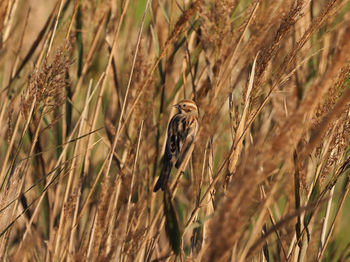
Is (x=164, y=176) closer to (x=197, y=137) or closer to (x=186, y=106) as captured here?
(x=186, y=106)

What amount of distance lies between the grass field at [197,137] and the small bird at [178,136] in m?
0.05

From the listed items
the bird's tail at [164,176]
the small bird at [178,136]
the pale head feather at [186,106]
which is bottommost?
the bird's tail at [164,176]

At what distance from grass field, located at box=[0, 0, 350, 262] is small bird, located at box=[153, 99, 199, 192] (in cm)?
5

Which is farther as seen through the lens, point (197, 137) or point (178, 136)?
point (178, 136)

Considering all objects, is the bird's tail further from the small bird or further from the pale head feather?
the pale head feather

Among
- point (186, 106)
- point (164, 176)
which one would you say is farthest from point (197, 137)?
point (186, 106)

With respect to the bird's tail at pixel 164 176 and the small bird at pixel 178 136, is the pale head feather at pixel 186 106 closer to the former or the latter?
the small bird at pixel 178 136

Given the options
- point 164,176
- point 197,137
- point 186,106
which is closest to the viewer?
point 197,137

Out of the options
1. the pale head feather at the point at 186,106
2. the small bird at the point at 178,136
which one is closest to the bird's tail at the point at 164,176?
the small bird at the point at 178,136

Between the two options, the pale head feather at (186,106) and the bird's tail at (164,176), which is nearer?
the bird's tail at (164,176)

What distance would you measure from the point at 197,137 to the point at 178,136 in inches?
43.1

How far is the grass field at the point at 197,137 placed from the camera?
1071mm

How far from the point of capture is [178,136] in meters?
2.31

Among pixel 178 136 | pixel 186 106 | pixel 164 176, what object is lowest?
pixel 164 176
